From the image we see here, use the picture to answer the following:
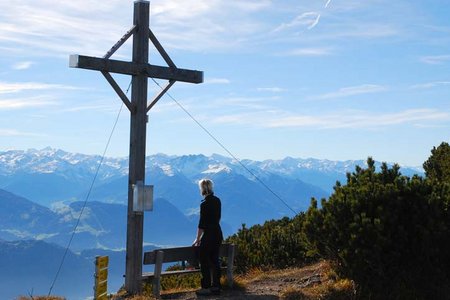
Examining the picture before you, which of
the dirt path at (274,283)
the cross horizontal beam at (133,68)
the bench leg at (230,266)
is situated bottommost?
the dirt path at (274,283)

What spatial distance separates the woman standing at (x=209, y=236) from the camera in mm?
10789

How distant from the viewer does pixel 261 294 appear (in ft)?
36.5

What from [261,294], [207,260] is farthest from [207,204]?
[261,294]

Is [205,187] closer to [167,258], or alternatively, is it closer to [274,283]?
[167,258]

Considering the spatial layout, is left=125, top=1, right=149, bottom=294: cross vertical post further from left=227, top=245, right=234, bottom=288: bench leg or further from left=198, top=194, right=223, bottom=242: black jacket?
left=227, top=245, right=234, bottom=288: bench leg

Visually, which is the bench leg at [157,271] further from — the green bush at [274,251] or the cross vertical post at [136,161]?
the green bush at [274,251]

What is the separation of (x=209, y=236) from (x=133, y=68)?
125 inches

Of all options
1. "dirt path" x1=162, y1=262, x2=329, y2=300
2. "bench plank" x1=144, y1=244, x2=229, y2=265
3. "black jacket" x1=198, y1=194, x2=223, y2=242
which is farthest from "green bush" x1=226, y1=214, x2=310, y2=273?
"black jacket" x1=198, y1=194, x2=223, y2=242

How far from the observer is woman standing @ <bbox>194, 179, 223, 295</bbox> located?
35.4 feet

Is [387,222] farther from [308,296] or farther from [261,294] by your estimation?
[261,294]

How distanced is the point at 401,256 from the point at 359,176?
71.6 inches

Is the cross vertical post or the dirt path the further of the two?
the cross vertical post

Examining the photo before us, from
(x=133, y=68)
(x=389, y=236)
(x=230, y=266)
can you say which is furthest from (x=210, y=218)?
(x=133, y=68)

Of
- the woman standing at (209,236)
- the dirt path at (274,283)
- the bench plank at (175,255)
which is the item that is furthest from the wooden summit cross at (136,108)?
the woman standing at (209,236)
